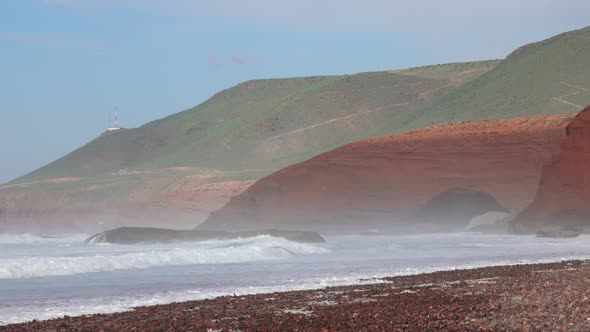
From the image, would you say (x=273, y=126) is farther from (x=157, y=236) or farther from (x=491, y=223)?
(x=157, y=236)

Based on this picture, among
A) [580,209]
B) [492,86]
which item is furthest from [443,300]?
[492,86]

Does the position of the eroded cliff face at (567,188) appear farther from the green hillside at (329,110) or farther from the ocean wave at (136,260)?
the green hillside at (329,110)

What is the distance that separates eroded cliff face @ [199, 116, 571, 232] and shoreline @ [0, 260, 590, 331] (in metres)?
46.2

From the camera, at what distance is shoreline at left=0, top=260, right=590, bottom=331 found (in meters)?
13.9

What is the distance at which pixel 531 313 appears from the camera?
14523mm

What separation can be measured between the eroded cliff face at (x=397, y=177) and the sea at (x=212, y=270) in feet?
92.7

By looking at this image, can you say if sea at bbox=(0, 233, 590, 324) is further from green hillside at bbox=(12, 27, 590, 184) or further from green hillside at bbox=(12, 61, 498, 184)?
green hillside at bbox=(12, 61, 498, 184)

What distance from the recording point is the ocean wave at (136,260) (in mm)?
26683

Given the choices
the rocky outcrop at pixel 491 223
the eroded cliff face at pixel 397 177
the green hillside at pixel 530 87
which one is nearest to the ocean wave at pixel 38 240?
the eroded cliff face at pixel 397 177

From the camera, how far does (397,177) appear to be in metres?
73.6

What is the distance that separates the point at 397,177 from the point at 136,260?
1779 inches

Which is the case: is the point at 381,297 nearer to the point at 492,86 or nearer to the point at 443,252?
the point at 443,252

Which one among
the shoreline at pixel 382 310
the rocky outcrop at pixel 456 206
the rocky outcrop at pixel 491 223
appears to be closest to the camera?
the shoreline at pixel 382 310

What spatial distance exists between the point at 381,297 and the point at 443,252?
60.7 ft
